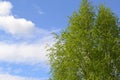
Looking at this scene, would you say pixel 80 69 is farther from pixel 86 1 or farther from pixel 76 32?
pixel 86 1

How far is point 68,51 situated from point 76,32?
8.64ft

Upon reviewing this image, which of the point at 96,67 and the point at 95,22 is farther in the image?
the point at 95,22

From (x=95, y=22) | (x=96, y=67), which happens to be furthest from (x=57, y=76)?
(x=95, y=22)

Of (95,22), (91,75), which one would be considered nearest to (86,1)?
(95,22)

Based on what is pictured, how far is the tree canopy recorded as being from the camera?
42.6 meters

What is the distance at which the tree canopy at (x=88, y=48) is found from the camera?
4262 cm

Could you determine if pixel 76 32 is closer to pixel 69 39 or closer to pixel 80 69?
pixel 69 39

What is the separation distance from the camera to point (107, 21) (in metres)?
45.1

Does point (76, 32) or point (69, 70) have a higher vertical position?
point (76, 32)

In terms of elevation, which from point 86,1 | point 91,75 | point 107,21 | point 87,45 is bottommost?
point 91,75

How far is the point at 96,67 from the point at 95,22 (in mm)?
5715

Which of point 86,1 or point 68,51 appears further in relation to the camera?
point 86,1

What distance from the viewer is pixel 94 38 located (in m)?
43.8

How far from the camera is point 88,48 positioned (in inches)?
1695
